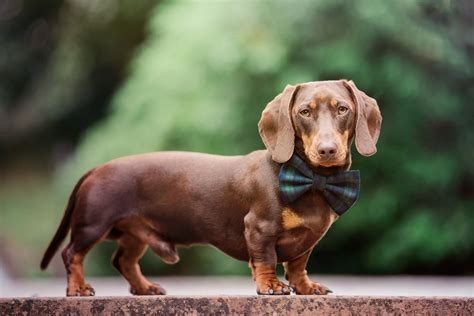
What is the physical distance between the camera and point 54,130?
1416cm

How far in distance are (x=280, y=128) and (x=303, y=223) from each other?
42 centimetres

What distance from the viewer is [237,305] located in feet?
10.9

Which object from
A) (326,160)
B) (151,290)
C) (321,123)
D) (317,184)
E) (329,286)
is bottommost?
(329,286)

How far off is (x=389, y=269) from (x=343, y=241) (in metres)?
0.73

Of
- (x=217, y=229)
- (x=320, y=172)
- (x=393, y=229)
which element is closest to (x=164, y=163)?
(x=217, y=229)

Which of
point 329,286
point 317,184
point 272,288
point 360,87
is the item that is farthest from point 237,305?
point 360,87

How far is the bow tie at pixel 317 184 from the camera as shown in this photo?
336 cm

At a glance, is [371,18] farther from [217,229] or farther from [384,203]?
[217,229]

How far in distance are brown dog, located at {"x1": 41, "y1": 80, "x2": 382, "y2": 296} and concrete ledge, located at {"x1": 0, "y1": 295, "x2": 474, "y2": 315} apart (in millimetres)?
91

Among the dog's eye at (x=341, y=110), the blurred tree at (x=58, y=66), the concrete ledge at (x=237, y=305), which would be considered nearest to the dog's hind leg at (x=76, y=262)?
the concrete ledge at (x=237, y=305)

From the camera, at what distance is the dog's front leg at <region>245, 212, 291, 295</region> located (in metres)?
3.39

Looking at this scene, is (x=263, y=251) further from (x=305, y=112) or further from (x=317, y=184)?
(x=305, y=112)

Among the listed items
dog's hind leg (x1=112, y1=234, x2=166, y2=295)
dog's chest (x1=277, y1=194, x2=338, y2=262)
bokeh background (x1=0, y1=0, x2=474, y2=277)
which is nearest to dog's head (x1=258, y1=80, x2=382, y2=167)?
dog's chest (x1=277, y1=194, x2=338, y2=262)

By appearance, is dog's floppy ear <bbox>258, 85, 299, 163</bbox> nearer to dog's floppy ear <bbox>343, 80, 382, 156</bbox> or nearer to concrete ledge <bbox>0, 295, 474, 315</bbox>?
dog's floppy ear <bbox>343, 80, 382, 156</bbox>
